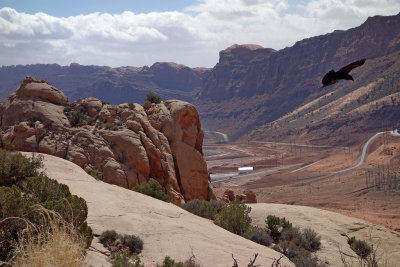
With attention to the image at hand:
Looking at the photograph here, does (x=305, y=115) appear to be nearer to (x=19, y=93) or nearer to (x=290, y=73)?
(x=290, y=73)

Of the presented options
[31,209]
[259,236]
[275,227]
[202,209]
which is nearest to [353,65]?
[31,209]

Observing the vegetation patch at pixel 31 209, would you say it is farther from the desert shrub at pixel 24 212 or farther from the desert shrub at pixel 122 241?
the desert shrub at pixel 122 241

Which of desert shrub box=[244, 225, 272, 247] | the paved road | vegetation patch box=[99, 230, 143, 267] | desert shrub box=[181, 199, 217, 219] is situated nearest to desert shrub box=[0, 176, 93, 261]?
vegetation patch box=[99, 230, 143, 267]

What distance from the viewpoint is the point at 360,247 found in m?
14.9

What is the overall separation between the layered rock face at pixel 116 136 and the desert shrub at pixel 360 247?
10.4 metres

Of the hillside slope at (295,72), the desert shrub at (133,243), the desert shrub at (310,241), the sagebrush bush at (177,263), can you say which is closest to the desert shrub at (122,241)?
the desert shrub at (133,243)

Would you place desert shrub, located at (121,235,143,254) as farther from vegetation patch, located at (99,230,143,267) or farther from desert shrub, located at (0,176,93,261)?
desert shrub, located at (0,176,93,261)

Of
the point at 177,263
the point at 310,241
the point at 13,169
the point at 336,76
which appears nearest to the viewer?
the point at 336,76

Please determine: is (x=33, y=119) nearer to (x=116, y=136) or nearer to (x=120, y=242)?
(x=116, y=136)

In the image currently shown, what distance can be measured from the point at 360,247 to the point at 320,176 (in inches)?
2234

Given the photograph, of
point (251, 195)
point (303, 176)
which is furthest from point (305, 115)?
point (251, 195)

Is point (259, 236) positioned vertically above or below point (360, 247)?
above

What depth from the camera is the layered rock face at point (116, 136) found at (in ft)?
68.5

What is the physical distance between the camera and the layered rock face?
20.9 m
